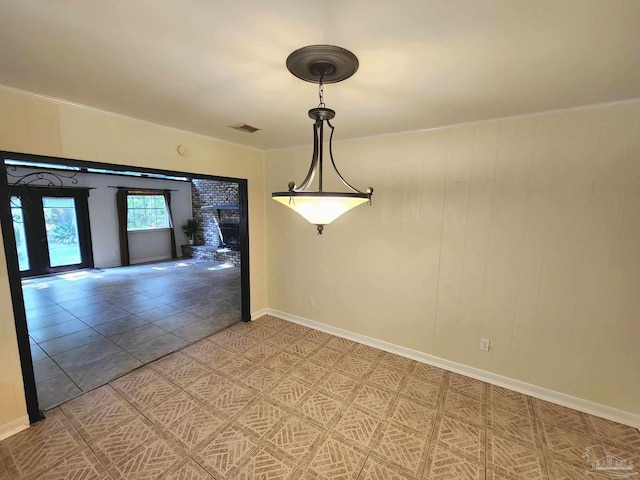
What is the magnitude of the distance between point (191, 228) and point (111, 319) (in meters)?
5.32

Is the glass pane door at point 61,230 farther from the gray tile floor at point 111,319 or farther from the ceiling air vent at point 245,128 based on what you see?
the ceiling air vent at point 245,128

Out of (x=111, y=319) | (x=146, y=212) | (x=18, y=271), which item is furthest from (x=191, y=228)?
(x=18, y=271)

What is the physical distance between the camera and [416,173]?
114 inches

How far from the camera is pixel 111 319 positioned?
418 centimetres

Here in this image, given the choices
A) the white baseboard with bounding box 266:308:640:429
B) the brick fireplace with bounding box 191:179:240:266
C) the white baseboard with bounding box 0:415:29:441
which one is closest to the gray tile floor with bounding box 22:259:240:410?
the white baseboard with bounding box 0:415:29:441

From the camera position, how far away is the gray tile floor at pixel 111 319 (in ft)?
9.39

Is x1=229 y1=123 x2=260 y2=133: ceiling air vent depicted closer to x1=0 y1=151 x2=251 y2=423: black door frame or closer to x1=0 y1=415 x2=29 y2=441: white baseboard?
x1=0 y1=151 x2=251 y2=423: black door frame

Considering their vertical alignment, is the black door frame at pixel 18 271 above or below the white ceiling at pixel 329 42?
below

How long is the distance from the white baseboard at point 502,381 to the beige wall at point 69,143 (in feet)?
8.97

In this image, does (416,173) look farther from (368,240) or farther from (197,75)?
(197,75)

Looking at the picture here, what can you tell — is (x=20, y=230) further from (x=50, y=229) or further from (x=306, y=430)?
(x=306, y=430)

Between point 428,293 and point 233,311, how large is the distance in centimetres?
305

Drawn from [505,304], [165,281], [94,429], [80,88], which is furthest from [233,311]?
[505,304]

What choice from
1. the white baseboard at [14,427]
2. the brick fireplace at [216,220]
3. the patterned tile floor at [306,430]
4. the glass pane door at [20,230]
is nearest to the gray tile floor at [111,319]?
the white baseboard at [14,427]
